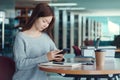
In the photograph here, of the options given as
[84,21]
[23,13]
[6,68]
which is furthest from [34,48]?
[23,13]

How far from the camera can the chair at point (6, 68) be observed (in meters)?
2.17

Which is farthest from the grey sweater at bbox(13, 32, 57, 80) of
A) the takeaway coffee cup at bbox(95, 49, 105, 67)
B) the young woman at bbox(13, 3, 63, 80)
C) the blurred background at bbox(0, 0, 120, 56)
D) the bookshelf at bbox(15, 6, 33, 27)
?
the bookshelf at bbox(15, 6, 33, 27)

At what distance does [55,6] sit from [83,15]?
2.09 feet

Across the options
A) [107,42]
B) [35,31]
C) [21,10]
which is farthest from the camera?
[21,10]

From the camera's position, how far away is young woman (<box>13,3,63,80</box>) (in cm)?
193

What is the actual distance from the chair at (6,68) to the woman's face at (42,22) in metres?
0.35

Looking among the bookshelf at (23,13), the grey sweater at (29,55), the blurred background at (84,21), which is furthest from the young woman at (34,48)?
the bookshelf at (23,13)

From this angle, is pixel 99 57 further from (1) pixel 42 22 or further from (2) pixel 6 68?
(2) pixel 6 68

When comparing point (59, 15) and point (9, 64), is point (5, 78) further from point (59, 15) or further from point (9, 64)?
point (59, 15)

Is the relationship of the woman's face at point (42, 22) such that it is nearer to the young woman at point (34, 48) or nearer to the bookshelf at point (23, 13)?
the young woman at point (34, 48)

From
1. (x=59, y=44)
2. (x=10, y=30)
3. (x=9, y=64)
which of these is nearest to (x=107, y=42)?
(x=59, y=44)

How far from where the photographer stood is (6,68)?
2.18m

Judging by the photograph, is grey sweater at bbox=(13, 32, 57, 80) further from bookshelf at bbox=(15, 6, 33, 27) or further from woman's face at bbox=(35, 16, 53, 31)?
bookshelf at bbox=(15, 6, 33, 27)

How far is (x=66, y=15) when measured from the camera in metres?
6.38
